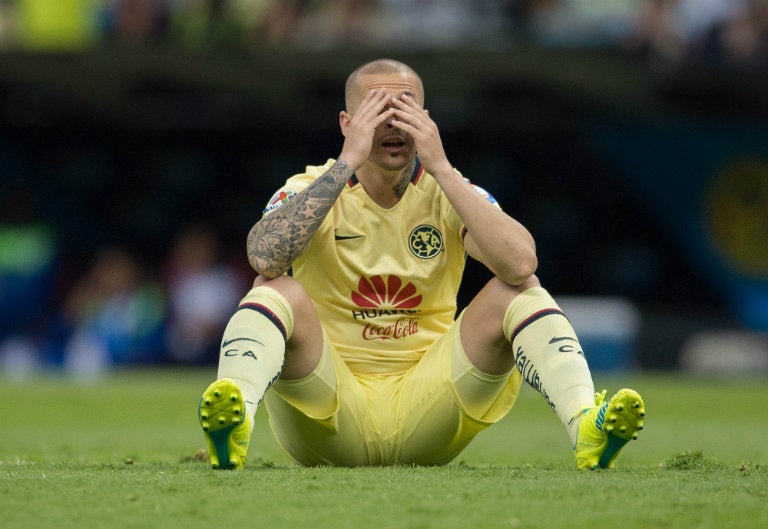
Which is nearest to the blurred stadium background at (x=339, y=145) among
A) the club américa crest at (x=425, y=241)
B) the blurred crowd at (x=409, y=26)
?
the blurred crowd at (x=409, y=26)

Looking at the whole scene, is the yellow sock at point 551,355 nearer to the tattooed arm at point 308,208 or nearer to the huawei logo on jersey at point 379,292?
the huawei logo on jersey at point 379,292

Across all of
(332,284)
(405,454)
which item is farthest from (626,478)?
(332,284)

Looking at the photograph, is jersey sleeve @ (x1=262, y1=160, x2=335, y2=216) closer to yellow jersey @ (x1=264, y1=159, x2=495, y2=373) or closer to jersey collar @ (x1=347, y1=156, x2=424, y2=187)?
yellow jersey @ (x1=264, y1=159, x2=495, y2=373)

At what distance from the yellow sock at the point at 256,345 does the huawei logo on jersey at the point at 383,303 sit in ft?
1.64

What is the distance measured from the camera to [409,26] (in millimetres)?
15305

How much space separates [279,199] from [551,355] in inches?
47.7

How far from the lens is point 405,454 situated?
4754 mm

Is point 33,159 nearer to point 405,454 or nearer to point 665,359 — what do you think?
point 665,359

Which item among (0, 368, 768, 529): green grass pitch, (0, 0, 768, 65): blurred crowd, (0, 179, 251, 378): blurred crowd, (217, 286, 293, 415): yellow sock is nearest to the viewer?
(0, 368, 768, 529): green grass pitch

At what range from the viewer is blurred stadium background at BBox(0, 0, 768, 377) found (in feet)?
49.7

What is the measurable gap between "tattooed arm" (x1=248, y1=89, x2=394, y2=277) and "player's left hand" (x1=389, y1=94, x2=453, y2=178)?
5 cm

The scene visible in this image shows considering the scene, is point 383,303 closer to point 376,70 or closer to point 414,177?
point 414,177

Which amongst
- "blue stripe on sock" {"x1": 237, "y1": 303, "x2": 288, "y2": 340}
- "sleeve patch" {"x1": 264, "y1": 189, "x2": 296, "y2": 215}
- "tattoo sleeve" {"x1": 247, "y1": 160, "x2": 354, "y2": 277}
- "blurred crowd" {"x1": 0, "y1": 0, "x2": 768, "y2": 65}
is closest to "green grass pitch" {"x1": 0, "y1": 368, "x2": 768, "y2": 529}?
"blue stripe on sock" {"x1": 237, "y1": 303, "x2": 288, "y2": 340}

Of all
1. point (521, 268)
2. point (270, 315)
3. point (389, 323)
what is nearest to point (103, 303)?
point (389, 323)
